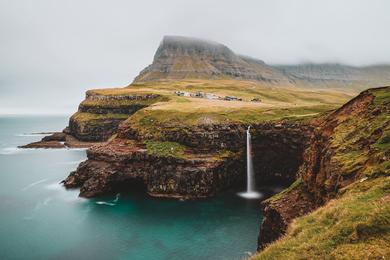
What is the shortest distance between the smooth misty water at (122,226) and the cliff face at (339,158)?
14.9 meters

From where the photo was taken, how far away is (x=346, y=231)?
18.7 metres

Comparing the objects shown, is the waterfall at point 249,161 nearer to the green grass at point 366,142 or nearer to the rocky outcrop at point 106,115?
the green grass at point 366,142

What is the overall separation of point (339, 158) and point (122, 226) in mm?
43927

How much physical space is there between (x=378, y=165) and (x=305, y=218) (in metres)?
7.49

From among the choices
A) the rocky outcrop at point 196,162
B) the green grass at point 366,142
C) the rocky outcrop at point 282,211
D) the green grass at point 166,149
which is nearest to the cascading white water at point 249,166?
the rocky outcrop at point 196,162

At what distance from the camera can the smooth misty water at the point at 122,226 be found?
52375 mm

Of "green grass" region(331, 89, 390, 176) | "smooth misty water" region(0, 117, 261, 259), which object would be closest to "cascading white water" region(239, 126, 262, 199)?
"smooth misty water" region(0, 117, 261, 259)

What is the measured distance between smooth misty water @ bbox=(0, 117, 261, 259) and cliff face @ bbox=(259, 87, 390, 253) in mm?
14898

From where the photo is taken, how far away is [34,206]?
255ft

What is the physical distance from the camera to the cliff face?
28219 mm

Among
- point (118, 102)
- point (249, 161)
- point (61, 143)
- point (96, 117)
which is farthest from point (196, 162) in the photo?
point (61, 143)

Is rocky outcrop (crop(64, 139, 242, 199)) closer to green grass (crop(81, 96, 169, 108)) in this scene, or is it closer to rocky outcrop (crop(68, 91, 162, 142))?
green grass (crop(81, 96, 169, 108))

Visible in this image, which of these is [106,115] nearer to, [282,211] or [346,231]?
[282,211]

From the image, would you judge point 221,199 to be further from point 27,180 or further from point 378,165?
point 27,180
